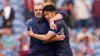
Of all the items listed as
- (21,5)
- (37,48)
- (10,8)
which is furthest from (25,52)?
(37,48)

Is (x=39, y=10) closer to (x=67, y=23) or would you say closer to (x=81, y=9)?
(x=67, y=23)

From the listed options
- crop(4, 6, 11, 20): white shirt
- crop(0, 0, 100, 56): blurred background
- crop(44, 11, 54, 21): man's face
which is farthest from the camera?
crop(4, 6, 11, 20): white shirt

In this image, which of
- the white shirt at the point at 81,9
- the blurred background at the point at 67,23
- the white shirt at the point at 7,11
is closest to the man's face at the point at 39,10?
the blurred background at the point at 67,23

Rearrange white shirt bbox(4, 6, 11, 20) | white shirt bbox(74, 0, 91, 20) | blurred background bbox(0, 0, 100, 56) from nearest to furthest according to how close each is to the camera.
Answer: blurred background bbox(0, 0, 100, 56)
white shirt bbox(4, 6, 11, 20)
white shirt bbox(74, 0, 91, 20)

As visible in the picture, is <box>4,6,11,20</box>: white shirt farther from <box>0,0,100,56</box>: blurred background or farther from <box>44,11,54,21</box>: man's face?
<box>44,11,54,21</box>: man's face

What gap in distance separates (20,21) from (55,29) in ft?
24.9

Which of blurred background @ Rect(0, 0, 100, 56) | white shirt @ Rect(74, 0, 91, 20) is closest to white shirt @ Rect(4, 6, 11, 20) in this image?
blurred background @ Rect(0, 0, 100, 56)

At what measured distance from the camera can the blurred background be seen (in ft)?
48.0

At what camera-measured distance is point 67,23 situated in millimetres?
15766

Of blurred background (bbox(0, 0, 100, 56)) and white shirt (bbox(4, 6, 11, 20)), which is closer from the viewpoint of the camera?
blurred background (bbox(0, 0, 100, 56))

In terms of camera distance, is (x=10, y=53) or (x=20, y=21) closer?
(x=10, y=53)

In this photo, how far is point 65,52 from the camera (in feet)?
31.1

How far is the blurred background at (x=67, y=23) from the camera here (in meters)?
14.6

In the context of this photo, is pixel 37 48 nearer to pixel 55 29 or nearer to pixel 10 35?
pixel 55 29
